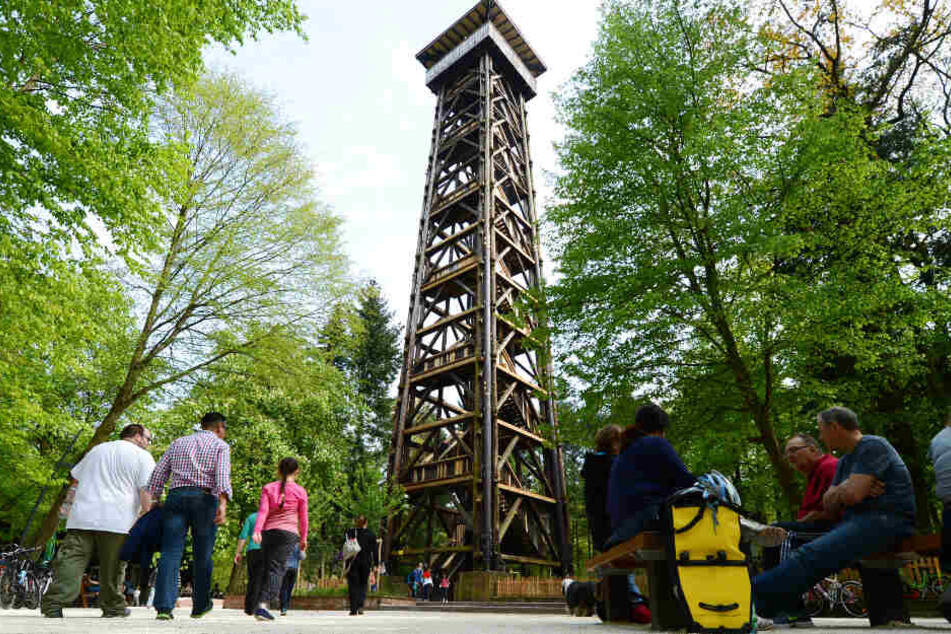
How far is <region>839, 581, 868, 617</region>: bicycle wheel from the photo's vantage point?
7.54m

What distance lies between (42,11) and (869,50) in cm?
1570

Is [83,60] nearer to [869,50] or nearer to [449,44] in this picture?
[869,50]

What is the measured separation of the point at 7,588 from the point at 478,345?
1680 cm

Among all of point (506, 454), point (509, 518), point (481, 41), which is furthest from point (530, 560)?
point (481, 41)

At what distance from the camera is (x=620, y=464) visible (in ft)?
12.4

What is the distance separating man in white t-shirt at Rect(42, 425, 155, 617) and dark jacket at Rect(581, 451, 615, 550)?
12.0ft

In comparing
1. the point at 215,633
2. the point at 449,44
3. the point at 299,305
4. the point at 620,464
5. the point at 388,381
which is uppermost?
the point at 449,44

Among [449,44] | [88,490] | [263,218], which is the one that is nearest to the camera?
[88,490]

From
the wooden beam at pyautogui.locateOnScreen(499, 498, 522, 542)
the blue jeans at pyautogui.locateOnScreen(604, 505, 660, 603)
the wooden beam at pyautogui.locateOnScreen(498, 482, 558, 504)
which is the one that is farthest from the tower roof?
the blue jeans at pyautogui.locateOnScreen(604, 505, 660, 603)

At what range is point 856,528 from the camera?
346 cm

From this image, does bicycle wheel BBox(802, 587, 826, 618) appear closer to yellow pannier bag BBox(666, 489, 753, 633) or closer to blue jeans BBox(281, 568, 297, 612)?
yellow pannier bag BBox(666, 489, 753, 633)

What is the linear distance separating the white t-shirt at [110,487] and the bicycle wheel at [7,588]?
165 inches

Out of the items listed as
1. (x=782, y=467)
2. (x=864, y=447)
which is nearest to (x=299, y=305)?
(x=782, y=467)

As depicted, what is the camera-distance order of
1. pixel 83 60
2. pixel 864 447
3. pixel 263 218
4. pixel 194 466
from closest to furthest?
pixel 864 447 < pixel 194 466 < pixel 83 60 < pixel 263 218
